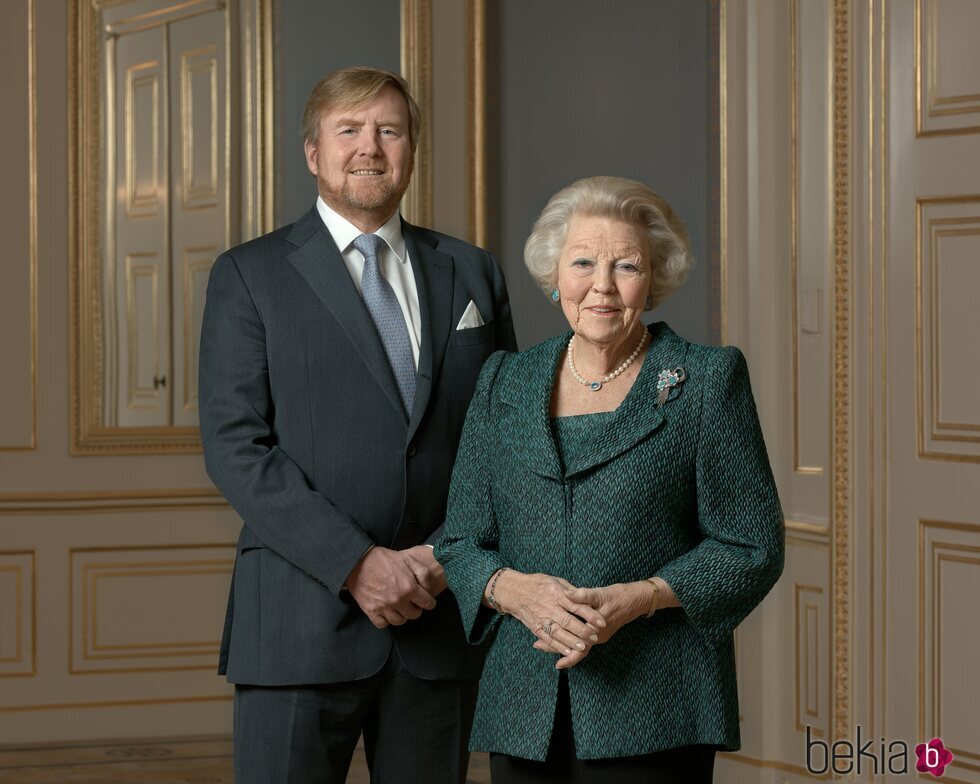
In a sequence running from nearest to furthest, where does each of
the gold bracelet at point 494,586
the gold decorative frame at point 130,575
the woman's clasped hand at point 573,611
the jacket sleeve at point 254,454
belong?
the woman's clasped hand at point 573,611 < the gold bracelet at point 494,586 < the jacket sleeve at point 254,454 < the gold decorative frame at point 130,575

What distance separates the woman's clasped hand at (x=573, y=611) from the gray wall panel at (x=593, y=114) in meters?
2.74

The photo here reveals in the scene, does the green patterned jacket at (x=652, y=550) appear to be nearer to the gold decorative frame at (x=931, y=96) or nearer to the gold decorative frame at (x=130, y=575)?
the gold decorative frame at (x=931, y=96)

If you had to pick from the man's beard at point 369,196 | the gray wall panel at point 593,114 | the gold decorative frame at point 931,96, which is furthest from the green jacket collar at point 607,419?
the gray wall panel at point 593,114

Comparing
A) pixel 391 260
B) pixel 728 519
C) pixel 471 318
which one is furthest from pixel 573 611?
pixel 391 260

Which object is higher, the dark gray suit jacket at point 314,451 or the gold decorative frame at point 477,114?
the gold decorative frame at point 477,114

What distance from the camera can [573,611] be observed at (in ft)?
5.19

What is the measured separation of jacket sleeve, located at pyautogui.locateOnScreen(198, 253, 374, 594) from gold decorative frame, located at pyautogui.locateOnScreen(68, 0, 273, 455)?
Result: 278 cm

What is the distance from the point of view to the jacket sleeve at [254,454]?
2.03 metres

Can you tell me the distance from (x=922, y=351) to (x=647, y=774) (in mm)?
2210

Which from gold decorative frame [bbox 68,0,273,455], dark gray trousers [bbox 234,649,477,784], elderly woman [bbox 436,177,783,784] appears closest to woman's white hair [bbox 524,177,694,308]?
elderly woman [bbox 436,177,783,784]

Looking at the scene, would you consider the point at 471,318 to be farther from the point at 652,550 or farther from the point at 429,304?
the point at 652,550

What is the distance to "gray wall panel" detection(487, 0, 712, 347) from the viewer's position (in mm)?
4277

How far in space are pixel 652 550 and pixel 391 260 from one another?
83 centimetres

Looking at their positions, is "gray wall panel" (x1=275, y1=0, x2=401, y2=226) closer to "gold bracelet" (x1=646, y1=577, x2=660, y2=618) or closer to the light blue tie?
the light blue tie
